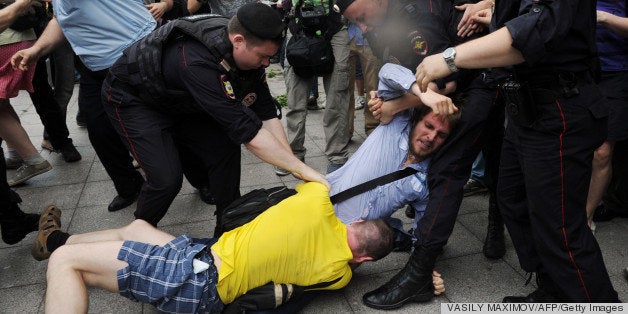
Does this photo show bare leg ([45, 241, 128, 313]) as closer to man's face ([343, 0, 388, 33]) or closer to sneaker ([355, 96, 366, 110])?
man's face ([343, 0, 388, 33])

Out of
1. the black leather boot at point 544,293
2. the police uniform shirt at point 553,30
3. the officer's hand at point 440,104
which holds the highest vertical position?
the police uniform shirt at point 553,30

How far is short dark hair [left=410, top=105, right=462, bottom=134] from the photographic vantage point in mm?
2588

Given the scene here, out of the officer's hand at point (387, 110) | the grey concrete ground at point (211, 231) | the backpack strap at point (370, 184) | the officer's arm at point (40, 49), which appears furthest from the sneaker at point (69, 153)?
the officer's hand at point (387, 110)

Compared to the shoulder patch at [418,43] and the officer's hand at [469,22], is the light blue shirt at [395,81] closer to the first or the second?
the shoulder patch at [418,43]

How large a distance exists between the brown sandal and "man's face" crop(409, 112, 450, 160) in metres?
2.15

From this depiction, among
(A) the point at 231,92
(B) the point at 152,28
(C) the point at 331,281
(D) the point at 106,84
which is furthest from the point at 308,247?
(B) the point at 152,28

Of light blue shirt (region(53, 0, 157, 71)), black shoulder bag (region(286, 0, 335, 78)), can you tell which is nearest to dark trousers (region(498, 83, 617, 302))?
black shoulder bag (region(286, 0, 335, 78))

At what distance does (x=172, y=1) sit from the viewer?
13.6 ft

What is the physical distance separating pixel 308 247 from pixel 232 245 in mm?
356

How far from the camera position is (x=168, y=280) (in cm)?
220

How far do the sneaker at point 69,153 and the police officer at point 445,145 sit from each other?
3.18m

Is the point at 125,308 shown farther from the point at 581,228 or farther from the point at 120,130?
the point at 581,228

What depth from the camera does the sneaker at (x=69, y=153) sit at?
14.9 ft

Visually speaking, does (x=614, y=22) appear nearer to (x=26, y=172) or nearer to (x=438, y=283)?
(x=438, y=283)
